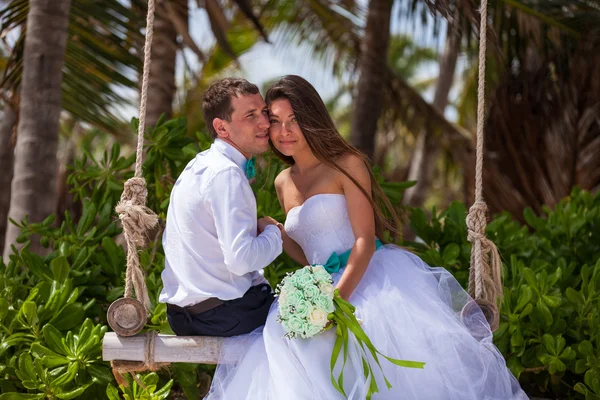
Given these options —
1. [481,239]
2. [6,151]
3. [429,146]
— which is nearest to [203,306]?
[481,239]

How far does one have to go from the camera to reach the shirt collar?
284 centimetres

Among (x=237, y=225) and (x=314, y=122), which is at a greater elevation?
(x=314, y=122)

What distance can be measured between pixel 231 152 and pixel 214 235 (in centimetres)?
33

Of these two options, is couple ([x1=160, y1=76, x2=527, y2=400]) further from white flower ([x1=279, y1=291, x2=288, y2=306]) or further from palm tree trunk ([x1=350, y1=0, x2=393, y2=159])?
palm tree trunk ([x1=350, y1=0, x2=393, y2=159])

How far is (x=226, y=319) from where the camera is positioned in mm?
2820

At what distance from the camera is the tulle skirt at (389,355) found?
2.63 m

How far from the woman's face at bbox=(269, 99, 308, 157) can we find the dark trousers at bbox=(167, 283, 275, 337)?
0.63 meters

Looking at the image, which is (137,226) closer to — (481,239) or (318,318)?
(318,318)

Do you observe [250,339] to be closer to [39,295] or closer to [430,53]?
[39,295]

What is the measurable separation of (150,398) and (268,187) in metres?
1.55

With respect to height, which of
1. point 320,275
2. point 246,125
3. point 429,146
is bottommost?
point 320,275

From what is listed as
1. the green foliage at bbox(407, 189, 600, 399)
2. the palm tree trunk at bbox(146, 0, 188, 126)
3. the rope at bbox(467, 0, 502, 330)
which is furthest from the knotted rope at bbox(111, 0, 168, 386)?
the palm tree trunk at bbox(146, 0, 188, 126)

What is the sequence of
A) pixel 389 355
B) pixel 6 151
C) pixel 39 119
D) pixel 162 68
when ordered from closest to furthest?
pixel 389 355 → pixel 39 119 → pixel 6 151 → pixel 162 68

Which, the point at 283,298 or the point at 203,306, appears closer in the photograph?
the point at 283,298
